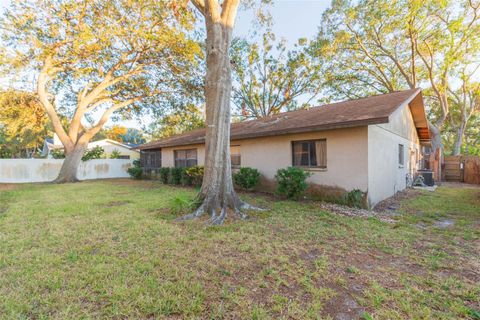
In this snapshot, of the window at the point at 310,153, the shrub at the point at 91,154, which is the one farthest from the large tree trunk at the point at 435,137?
the shrub at the point at 91,154

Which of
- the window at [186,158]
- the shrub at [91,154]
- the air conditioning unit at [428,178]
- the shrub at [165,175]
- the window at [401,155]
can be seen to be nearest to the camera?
the window at [401,155]

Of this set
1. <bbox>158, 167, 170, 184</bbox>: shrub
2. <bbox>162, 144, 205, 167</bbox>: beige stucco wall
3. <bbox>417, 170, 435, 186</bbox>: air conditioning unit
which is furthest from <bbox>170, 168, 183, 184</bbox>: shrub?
<bbox>417, 170, 435, 186</bbox>: air conditioning unit

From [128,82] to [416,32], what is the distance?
59.5 feet

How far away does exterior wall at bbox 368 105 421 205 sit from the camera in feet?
22.1

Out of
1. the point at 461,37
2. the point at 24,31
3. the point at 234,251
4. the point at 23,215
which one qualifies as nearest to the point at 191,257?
the point at 234,251

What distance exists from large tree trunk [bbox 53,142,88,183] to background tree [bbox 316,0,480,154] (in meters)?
18.1

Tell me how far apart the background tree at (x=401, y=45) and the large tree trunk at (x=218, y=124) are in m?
12.6

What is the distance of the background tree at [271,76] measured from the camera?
18.5 m

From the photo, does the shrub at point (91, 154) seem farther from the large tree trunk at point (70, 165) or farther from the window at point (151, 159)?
the window at point (151, 159)

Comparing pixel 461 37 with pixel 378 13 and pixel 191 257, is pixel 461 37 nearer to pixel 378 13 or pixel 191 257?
pixel 378 13

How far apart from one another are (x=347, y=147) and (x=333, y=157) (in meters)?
0.54

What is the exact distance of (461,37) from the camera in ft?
43.2

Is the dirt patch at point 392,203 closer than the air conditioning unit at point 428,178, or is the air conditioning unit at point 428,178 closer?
the dirt patch at point 392,203

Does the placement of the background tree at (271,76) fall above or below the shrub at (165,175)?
above
